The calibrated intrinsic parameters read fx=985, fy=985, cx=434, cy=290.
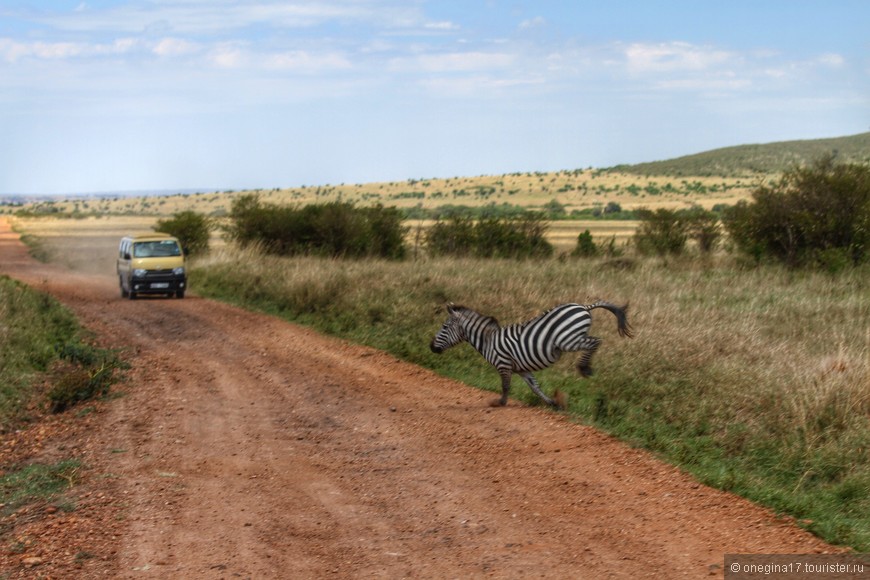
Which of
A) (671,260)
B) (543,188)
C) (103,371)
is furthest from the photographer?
(543,188)

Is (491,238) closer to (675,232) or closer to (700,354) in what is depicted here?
(675,232)

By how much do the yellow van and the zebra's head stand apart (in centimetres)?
1633

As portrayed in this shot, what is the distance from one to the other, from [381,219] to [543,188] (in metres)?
83.5

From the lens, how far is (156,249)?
91.4 feet

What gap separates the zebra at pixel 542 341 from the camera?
438 inches

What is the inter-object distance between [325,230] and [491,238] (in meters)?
5.64

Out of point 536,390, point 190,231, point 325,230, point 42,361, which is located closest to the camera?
point 536,390

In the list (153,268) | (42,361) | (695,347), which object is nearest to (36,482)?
(42,361)

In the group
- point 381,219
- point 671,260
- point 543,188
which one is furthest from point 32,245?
point 543,188

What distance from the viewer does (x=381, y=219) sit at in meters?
34.3

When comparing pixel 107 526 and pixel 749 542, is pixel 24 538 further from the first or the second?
pixel 749 542

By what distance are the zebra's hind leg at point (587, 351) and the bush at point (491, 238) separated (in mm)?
21325

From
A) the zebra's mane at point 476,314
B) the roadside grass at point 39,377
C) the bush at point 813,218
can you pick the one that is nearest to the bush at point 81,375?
the roadside grass at point 39,377

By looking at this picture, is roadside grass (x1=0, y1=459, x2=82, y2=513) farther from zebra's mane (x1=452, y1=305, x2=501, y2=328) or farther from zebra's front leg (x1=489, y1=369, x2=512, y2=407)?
zebra's mane (x1=452, y1=305, x2=501, y2=328)
